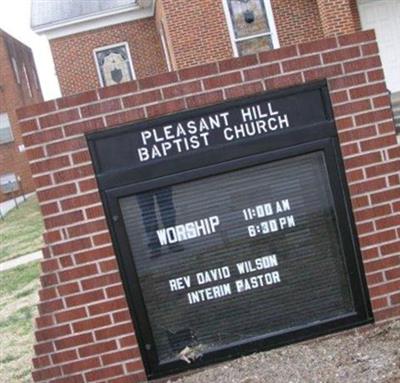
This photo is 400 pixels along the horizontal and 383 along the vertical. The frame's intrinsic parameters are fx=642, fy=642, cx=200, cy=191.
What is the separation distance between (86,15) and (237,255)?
54.2ft

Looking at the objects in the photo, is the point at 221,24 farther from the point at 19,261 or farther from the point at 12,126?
the point at 12,126

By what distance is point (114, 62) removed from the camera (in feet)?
63.9

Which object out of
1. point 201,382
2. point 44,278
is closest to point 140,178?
point 44,278

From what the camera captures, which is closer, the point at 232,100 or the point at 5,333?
the point at 232,100

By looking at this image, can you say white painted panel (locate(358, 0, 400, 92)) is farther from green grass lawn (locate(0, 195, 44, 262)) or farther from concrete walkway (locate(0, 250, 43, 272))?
concrete walkway (locate(0, 250, 43, 272))

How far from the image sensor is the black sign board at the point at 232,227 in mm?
3625

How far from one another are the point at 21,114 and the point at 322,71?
1.73 meters

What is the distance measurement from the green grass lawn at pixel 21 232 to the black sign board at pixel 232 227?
27.4 ft

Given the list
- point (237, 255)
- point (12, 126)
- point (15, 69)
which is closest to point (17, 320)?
point (237, 255)

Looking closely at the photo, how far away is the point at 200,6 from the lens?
1455 cm

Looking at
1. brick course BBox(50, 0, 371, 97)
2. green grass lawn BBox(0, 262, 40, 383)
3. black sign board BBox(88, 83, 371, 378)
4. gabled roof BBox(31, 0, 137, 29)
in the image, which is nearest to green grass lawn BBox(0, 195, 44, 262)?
green grass lawn BBox(0, 262, 40, 383)

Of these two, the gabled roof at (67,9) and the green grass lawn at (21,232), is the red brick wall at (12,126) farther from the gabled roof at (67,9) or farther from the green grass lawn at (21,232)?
the gabled roof at (67,9)

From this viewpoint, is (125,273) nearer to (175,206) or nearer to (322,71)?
(175,206)

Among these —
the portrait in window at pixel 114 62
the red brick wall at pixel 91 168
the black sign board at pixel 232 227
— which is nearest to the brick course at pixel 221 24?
the portrait in window at pixel 114 62
